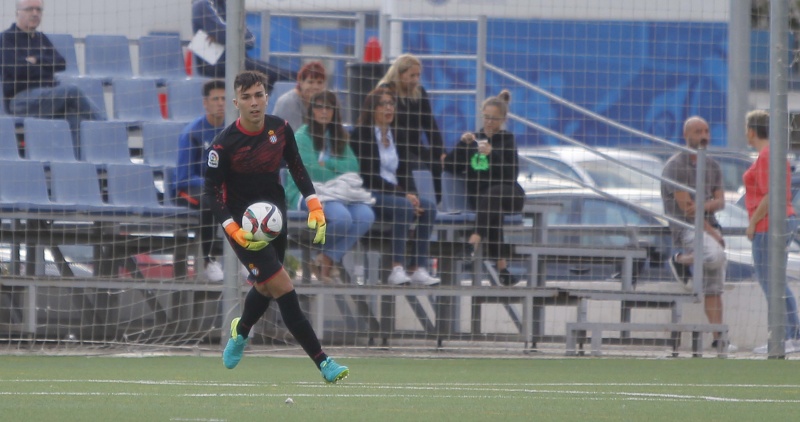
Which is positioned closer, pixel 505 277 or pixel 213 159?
pixel 213 159

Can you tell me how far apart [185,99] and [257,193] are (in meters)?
4.96

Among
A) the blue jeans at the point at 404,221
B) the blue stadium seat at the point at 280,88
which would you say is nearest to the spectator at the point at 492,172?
the blue jeans at the point at 404,221

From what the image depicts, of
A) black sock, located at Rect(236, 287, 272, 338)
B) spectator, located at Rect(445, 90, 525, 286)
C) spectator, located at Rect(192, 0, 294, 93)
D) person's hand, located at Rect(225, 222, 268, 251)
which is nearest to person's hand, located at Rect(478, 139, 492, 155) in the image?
spectator, located at Rect(445, 90, 525, 286)

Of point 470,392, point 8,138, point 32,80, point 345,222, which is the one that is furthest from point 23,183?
point 470,392

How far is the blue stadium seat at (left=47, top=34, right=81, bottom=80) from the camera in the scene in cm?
1327

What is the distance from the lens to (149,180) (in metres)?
11.7

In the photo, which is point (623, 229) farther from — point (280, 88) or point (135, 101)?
point (135, 101)

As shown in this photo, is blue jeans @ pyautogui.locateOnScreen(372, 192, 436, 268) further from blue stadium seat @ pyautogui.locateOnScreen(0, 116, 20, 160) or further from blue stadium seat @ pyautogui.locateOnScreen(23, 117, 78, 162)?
blue stadium seat @ pyautogui.locateOnScreen(0, 116, 20, 160)

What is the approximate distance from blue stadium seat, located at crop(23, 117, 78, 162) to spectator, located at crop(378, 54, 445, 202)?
2.72 meters

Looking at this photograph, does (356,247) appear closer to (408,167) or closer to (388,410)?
(408,167)

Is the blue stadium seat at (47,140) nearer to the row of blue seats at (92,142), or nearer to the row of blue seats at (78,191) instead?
the row of blue seats at (92,142)

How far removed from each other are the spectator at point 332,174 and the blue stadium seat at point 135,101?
1772 millimetres

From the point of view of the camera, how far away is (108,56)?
13.5 meters

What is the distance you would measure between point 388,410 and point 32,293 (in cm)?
555
